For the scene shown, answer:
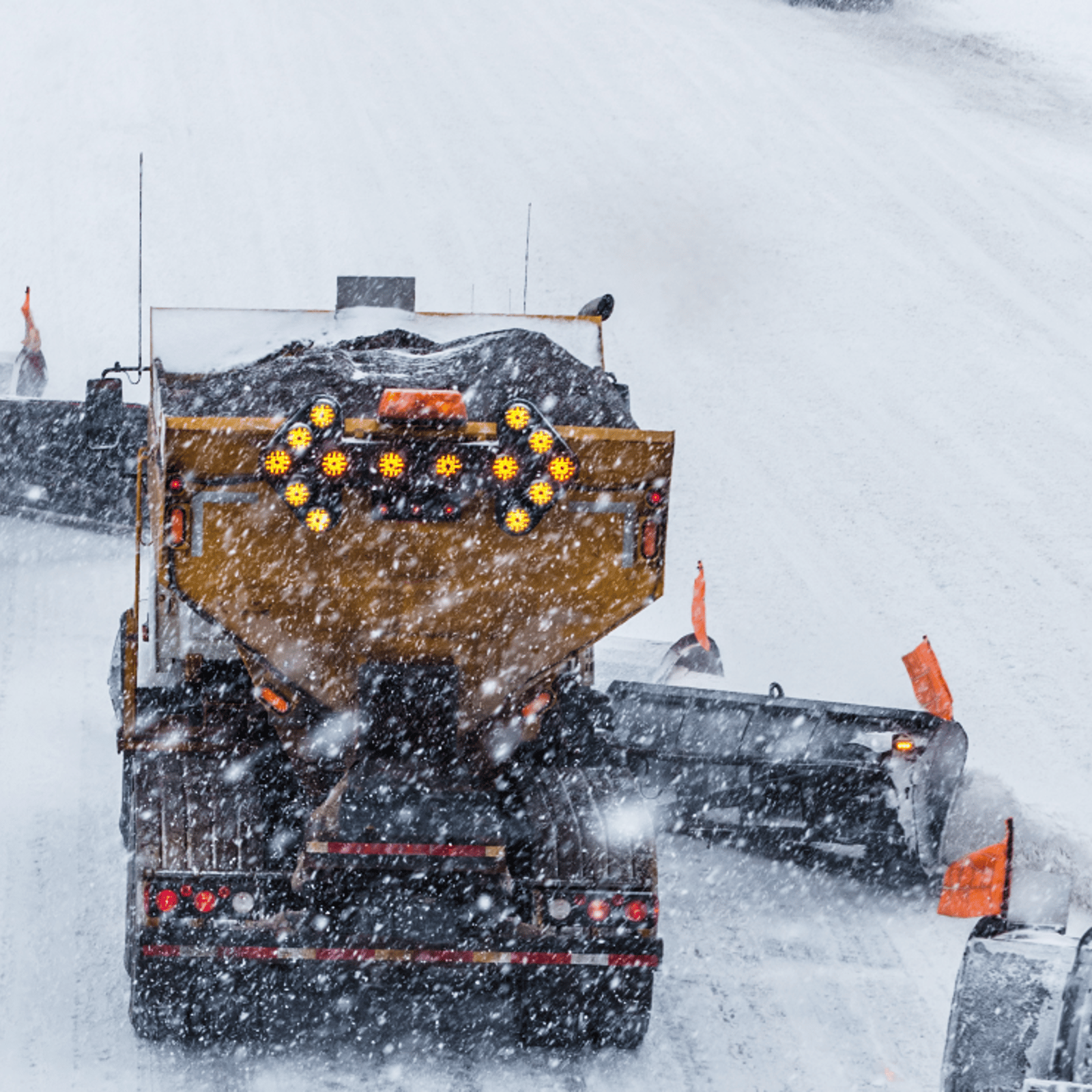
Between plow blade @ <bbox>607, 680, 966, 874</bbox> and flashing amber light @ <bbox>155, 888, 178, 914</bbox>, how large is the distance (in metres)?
→ 2.32

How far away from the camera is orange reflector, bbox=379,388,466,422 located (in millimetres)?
5168

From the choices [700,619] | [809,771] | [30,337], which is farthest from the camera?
[30,337]

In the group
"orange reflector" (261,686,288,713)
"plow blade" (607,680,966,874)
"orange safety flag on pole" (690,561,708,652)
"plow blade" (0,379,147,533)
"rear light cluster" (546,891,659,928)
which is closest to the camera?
"rear light cluster" (546,891,659,928)

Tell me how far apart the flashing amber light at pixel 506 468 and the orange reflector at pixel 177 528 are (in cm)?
108

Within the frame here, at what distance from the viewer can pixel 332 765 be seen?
231 inches

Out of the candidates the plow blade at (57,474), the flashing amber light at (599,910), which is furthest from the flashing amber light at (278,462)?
the plow blade at (57,474)

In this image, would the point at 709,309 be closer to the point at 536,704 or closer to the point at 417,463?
the point at 536,704

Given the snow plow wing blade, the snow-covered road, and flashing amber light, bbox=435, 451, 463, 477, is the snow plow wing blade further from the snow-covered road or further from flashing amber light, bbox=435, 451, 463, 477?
flashing amber light, bbox=435, 451, 463, 477

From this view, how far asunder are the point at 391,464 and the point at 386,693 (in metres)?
0.89

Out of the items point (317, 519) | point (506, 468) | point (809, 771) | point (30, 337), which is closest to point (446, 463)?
point (506, 468)

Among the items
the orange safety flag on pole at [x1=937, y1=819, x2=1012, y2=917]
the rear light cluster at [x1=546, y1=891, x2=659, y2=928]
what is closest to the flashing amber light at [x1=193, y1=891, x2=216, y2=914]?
the rear light cluster at [x1=546, y1=891, x2=659, y2=928]

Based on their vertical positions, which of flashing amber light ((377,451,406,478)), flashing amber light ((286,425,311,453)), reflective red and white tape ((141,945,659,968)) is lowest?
reflective red and white tape ((141,945,659,968))

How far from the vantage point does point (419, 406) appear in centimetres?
518

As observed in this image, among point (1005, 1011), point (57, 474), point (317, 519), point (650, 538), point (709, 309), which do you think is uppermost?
point (317, 519)
